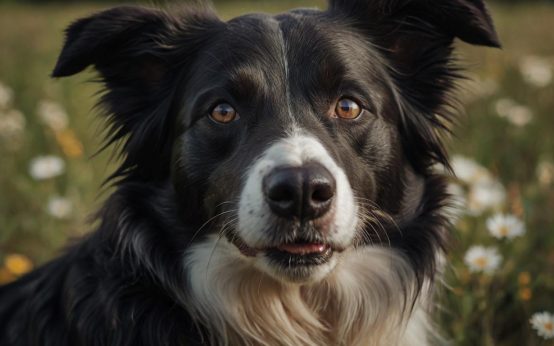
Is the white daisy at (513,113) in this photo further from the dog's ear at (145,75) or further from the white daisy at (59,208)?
the white daisy at (59,208)

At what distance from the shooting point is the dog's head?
294cm

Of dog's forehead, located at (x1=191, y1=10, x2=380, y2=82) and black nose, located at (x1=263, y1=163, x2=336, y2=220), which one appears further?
dog's forehead, located at (x1=191, y1=10, x2=380, y2=82)

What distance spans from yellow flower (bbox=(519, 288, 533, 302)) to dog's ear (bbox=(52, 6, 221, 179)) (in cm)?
200

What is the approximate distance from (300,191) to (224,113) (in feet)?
2.42

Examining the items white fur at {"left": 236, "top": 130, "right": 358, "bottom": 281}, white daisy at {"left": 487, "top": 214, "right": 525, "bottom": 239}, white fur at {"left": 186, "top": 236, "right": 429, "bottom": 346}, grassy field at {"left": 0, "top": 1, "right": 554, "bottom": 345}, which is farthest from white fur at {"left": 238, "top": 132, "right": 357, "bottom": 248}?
white daisy at {"left": 487, "top": 214, "right": 525, "bottom": 239}

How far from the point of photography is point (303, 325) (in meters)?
3.39

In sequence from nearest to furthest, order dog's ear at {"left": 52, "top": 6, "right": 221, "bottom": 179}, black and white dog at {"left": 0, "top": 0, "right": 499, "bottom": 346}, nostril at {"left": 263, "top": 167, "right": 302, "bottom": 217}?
nostril at {"left": 263, "top": 167, "right": 302, "bottom": 217}, black and white dog at {"left": 0, "top": 0, "right": 499, "bottom": 346}, dog's ear at {"left": 52, "top": 6, "right": 221, "bottom": 179}

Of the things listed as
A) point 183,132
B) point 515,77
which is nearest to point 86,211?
point 183,132

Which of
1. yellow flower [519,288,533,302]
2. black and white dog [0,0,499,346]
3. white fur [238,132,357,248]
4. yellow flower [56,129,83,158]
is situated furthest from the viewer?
yellow flower [56,129,83,158]

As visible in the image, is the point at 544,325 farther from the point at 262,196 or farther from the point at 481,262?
the point at 262,196

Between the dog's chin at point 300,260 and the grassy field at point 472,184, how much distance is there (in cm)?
112

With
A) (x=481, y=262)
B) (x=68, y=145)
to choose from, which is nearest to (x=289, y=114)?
(x=481, y=262)

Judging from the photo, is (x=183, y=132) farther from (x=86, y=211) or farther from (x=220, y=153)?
(x=86, y=211)

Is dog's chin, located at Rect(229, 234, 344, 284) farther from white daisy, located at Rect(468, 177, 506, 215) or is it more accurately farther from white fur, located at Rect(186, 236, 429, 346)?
white daisy, located at Rect(468, 177, 506, 215)
